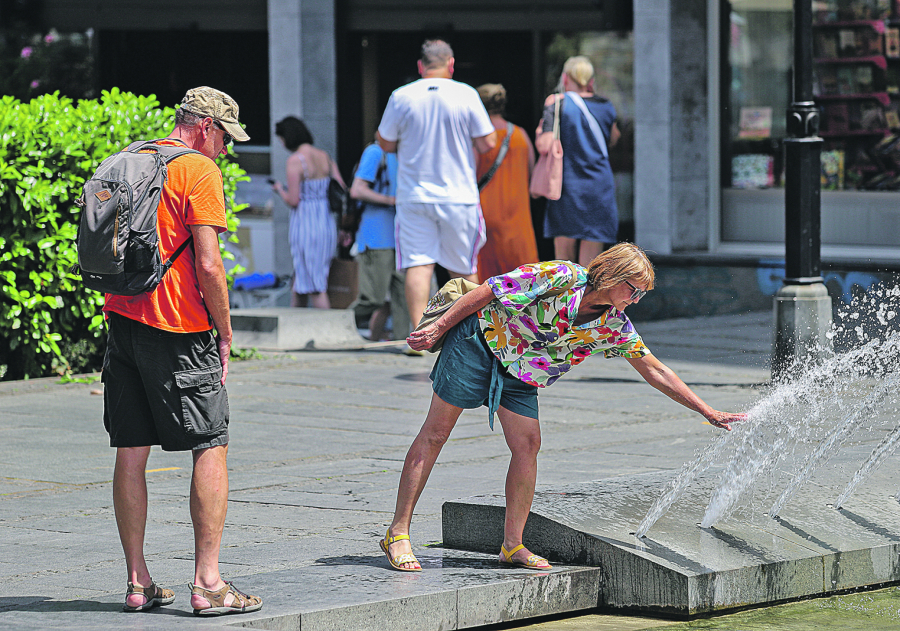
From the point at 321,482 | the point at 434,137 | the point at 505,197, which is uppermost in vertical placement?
the point at 434,137

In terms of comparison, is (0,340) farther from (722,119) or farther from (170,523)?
(722,119)

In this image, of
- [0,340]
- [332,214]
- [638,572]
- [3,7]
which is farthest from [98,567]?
[3,7]

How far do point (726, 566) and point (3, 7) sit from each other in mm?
14941

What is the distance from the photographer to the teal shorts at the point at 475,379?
4980 millimetres

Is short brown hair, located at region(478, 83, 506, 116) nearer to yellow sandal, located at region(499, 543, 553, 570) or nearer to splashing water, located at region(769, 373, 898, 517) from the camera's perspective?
splashing water, located at region(769, 373, 898, 517)

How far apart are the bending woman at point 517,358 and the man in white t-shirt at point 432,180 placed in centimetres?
489

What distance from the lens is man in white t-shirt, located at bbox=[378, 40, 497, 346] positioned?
32.6 feet

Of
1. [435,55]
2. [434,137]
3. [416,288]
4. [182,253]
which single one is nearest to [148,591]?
[182,253]

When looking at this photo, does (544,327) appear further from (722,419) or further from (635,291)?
(722,419)

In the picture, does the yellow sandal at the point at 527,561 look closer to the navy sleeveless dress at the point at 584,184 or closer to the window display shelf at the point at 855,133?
the navy sleeveless dress at the point at 584,184

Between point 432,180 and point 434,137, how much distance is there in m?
0.29

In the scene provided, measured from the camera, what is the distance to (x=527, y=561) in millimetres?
4965

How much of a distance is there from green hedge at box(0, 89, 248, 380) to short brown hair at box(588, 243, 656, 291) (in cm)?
541

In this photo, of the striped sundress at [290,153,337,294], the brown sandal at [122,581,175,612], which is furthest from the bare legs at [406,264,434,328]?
the brown sandal at [122,581,175,612]
